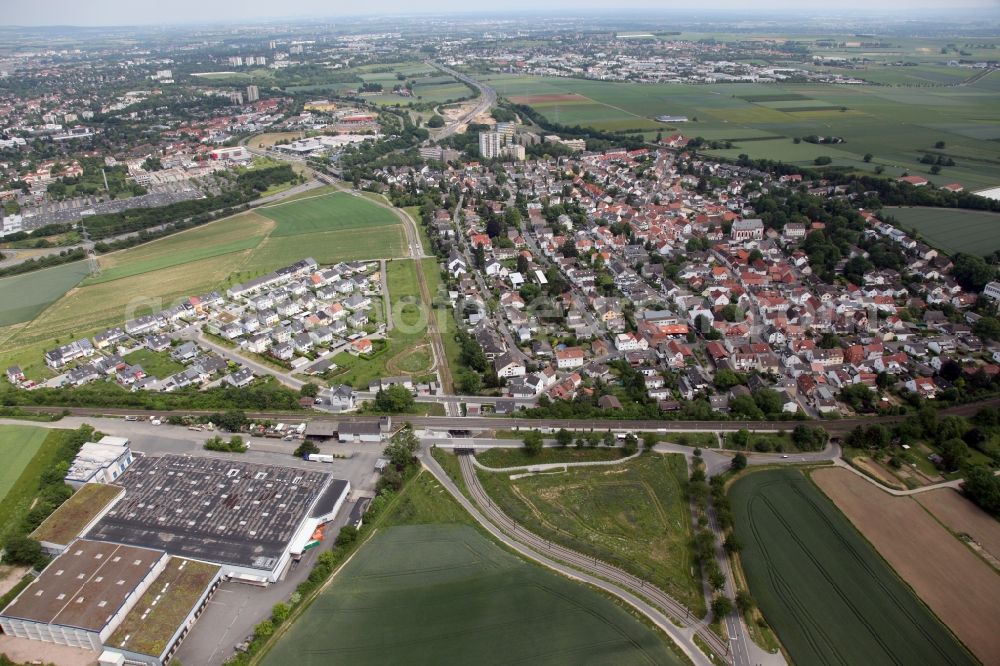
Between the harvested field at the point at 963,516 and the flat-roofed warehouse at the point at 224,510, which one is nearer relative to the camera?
Result: the flat-roofed warehouse at the point at 224,510

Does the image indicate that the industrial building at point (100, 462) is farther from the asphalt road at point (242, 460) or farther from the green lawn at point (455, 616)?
the green lawn at point (455, 616)

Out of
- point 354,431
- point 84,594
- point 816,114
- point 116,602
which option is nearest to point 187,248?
point 354,431

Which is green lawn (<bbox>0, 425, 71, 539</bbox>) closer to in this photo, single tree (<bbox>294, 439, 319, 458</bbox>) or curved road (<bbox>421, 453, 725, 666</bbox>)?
single tree (<bbox>294, 439, 319, 458</bbox>)

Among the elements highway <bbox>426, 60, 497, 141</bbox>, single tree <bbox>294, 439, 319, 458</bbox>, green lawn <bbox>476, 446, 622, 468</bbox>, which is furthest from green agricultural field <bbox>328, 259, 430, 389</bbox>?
highway <bbox>426, 60, 497, 141</bbox>

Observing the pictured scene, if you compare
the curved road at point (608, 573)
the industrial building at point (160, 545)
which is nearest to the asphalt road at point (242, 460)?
the industrial building at point (160, 545)

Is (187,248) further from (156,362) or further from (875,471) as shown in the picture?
(875,471)

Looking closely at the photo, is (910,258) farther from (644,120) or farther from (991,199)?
(644,120)

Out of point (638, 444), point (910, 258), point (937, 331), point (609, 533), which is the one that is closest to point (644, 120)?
point (910, 258)
